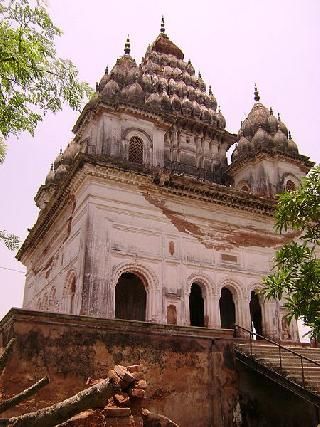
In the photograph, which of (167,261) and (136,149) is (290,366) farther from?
(136,149)

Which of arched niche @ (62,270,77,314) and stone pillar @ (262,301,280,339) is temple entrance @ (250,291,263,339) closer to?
stone pillar @ (262,301,280,339)

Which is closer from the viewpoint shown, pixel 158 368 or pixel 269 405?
pixel 158 368

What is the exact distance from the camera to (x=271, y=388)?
34.7 ft

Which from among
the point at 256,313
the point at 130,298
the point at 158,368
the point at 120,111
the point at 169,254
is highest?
the point at 120,111

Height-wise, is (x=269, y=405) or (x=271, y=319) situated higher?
(x=271, y=319)

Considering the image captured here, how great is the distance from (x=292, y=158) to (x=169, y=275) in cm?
893

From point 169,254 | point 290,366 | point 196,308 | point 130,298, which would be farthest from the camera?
point 196,308

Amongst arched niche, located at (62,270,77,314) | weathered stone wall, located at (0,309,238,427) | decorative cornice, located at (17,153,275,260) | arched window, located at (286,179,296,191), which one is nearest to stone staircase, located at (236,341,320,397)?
weathered stone wall, located at (0,309,238,427)

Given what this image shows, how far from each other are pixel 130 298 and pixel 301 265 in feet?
31.9

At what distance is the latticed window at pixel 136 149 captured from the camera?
17.9 metres

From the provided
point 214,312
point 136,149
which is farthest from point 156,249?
point 136,149

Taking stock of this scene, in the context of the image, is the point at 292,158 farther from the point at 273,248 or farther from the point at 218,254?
the point at 218,254

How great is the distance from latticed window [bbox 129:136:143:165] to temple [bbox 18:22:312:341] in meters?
0.04

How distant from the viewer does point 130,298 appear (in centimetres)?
1741
